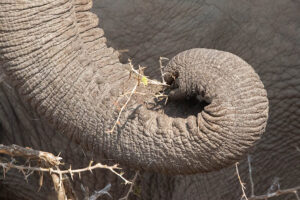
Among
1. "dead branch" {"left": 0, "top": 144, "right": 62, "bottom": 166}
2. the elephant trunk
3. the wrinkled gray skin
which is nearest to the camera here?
the elephant trunk

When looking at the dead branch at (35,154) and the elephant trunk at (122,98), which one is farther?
the dead branch at (35,154)

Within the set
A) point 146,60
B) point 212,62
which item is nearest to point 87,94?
point 212,62

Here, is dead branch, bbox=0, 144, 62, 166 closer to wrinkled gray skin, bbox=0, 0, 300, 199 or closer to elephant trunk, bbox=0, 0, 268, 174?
elephant trunk, bbox=0, 0, 268, 174

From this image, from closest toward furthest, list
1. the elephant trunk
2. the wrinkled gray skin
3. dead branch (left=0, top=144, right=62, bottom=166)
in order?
1. the elephant trunk
2. dead branch (left=0, top=144, right=62, bottom=166)
3. the wrinkled gray skin

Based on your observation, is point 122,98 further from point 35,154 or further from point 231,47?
point 231,47

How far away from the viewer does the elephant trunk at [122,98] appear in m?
2.13

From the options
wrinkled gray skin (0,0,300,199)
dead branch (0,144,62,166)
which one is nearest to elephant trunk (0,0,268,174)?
dead branch (0,144,62,166)

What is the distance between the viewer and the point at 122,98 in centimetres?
228

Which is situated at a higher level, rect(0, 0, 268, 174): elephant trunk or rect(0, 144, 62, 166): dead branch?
rect(0, 0, 268, 174): elephant trunk

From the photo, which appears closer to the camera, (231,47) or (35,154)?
(35,154)

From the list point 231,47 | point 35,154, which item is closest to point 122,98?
point 35,154

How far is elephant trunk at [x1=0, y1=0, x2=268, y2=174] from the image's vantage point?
213 cm

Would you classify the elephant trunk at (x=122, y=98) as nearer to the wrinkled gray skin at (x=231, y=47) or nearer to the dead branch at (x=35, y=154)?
the dead branch at (x=35, y=154)

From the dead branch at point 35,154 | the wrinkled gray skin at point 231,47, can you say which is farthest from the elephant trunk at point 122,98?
the wrinkled gray skin at point 231,47
